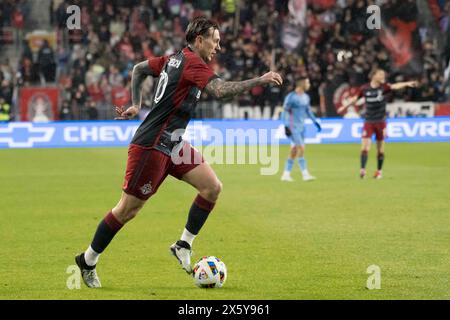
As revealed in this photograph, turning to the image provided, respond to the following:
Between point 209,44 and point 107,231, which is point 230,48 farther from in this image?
point 107,231

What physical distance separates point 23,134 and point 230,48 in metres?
8.41

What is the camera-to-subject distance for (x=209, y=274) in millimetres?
8516

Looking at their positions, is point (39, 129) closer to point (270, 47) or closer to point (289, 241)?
point (270, 47)

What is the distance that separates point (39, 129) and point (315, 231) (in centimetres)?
1949

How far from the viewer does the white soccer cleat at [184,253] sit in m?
8.98

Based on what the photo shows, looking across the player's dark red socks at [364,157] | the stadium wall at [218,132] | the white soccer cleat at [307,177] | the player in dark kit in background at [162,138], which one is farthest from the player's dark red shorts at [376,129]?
the player in dark kit in background at [162,138]

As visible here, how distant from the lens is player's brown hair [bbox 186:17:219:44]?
856 cm

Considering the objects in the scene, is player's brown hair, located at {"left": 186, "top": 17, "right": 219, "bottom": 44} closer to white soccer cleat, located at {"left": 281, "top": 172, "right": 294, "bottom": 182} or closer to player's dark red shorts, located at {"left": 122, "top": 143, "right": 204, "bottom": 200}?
player's dark red shorts, located at {"left": 122, "top": 143, "right": 204, "bottom": 200}

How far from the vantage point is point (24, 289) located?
8406 millimetres

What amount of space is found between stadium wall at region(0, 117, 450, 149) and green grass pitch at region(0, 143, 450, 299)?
788 centimetres

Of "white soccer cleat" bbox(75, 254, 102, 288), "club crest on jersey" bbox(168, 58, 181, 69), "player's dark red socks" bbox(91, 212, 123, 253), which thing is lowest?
"white soccer cleat" bbox(75, 254, 102, 288)

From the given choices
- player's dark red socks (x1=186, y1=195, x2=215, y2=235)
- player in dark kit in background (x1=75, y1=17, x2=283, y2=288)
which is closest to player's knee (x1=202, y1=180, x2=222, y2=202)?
player's dark red socks (x1=186, y1=195, x2=215, y2=235)

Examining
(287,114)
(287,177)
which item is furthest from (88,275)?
(287,114)
